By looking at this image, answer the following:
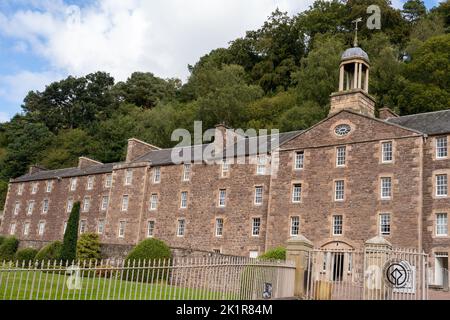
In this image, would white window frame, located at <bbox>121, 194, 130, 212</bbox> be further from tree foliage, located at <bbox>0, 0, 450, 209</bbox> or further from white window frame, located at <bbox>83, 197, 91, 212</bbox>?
tree foliage, located at <bbox>0, 0, 450, 209</bbox>

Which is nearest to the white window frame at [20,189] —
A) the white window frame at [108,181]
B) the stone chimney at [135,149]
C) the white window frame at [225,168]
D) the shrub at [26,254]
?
the white window frame at [108,181]

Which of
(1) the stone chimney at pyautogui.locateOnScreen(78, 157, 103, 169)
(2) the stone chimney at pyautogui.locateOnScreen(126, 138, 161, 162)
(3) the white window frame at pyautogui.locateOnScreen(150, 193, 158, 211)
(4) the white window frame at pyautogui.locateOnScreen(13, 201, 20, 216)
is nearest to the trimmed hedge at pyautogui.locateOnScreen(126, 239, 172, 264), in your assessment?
(3) the white window frame at pyautogui.locateOnScreen(150, 193, 158, 211)

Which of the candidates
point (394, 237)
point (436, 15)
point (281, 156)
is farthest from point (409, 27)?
point (394, 237)

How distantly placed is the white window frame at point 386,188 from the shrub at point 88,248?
21.4 meters

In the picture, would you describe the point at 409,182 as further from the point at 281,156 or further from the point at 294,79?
the point at 294,79

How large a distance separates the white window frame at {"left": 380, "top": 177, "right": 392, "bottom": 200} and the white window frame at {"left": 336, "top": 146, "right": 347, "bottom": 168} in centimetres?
303

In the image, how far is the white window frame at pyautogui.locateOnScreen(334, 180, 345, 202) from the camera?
111ft

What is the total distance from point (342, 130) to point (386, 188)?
5284mm

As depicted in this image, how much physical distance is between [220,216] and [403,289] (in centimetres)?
2563

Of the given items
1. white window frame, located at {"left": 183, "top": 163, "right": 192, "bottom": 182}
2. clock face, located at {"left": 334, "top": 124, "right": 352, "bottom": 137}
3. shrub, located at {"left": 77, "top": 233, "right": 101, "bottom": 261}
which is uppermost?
clock face, located at {"left": 334, "top": 124, "right": 352, "bottom": 137}

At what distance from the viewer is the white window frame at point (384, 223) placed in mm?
31141

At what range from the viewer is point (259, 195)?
3862 centimetres

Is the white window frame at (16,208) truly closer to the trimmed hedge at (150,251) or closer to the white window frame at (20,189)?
the white window frame at (20,189)

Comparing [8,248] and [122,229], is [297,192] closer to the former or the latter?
[122,229]
